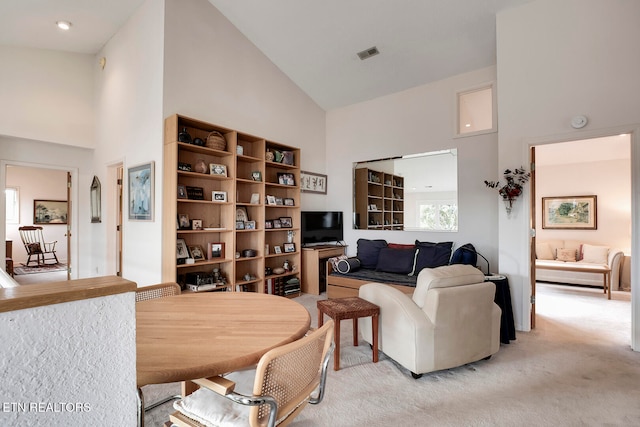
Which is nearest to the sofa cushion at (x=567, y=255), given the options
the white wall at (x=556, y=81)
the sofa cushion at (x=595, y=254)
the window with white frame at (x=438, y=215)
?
the sofa cushion at (x=595, y=254)

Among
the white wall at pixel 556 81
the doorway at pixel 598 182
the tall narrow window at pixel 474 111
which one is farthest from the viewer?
the doorway at pixel 598 182

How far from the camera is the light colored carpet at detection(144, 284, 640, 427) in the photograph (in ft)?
6.01

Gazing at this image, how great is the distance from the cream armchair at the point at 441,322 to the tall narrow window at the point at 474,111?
274cm

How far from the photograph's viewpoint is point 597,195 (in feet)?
18.7

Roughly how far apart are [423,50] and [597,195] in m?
4.52

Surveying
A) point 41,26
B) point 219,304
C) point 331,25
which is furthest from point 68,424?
point 41,26

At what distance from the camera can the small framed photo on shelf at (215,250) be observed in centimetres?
372

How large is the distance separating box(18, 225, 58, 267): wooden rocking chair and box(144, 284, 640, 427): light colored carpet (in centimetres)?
739

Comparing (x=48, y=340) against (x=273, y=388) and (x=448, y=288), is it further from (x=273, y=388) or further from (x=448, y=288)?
→ (x=448, y=288)

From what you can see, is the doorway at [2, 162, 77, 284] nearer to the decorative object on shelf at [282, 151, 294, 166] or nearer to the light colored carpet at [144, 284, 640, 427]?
the decorative object on shelf at [282, 151, 294, 166]

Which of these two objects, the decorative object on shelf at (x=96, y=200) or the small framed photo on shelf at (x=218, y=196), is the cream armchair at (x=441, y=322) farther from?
the decorative object on shelf at (x=96, y=200)

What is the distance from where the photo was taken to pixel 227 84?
4.12 metres

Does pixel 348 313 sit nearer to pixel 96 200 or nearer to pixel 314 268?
pixel 314 268

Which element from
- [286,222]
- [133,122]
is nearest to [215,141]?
[133,122]
